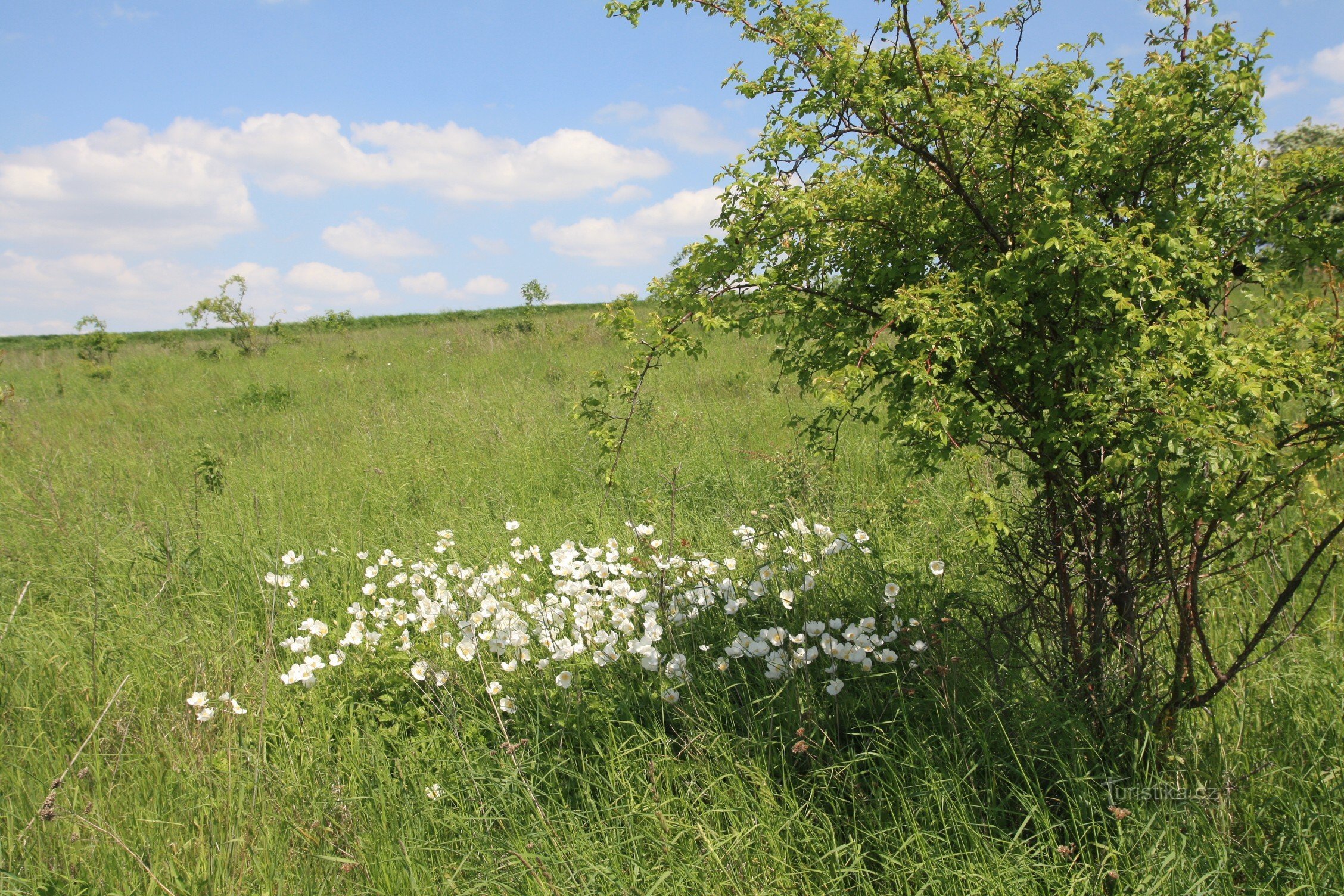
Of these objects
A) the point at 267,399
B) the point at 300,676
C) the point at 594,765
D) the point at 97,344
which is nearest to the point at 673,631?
the point at 594,765

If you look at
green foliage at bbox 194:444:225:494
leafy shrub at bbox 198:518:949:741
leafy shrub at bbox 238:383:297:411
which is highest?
leafy shrub at bbox 238:383:297:411

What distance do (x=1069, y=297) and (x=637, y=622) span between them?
205 centimetres

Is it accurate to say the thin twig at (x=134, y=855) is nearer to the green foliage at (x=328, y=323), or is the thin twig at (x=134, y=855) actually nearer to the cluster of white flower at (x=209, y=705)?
the cluster of white flower at (x=209, y=705)

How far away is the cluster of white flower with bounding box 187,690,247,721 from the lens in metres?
2.69

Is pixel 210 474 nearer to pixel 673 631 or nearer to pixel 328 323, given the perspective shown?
pixel 673 631

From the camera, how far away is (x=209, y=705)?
2961 millimetres

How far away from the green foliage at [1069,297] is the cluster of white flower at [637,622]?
60 centimetres

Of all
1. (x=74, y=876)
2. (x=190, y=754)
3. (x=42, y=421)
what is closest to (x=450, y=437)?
(x=190, y=754)

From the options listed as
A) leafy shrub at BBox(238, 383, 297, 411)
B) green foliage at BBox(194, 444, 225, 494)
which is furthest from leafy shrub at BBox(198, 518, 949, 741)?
leafy shrub at BBox(238, 383, 297, 411)

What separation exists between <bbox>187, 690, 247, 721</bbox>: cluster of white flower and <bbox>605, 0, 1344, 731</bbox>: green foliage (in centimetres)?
175

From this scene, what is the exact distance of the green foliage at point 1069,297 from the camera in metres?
1.80

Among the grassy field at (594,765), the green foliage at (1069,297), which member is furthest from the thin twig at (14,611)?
the green foliage at (1069,297)

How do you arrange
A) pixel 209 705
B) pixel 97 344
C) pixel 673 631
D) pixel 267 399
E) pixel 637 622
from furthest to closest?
pixel 97 344 → pixel 267 399 → pixel 637 622 → pixel 209 705 → pixel 673 631

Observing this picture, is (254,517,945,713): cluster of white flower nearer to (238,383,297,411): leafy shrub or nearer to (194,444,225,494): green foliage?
(194,444,225,494): green foliage
